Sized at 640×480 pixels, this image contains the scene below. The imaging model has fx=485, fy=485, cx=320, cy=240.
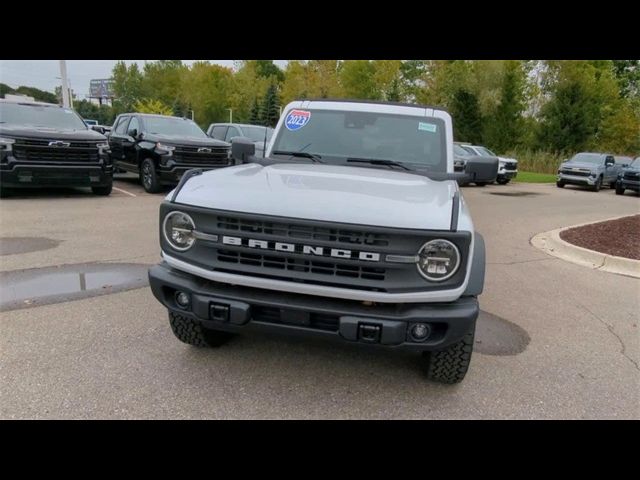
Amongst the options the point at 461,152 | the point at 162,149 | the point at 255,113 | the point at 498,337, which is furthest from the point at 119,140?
the point at 255,113

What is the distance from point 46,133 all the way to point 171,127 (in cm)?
344

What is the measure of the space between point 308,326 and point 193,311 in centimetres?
71

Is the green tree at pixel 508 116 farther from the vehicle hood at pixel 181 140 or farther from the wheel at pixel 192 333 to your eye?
the wheel at pixel 192 333

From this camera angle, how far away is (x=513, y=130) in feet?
125

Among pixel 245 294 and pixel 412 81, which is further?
pixel 412 81

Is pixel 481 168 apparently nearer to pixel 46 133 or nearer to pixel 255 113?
pixel 46 133

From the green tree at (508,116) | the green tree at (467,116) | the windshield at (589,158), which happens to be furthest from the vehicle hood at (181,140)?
the green tree at (508,116)

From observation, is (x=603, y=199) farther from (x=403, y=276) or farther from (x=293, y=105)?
(x=403, y=276)

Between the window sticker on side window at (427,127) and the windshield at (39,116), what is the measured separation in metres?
9.34

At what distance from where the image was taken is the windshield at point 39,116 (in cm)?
1043

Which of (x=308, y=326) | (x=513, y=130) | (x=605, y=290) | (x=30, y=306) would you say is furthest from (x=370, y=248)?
(x=513, y=130)

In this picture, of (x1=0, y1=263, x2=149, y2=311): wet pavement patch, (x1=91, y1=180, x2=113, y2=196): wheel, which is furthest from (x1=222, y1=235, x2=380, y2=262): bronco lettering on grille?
(x1=91, y1=180, x2=113, y2=196): wheel

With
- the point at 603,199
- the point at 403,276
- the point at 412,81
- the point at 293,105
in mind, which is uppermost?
the point at 412,81

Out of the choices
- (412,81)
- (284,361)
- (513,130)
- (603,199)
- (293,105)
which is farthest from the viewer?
(412,81)
